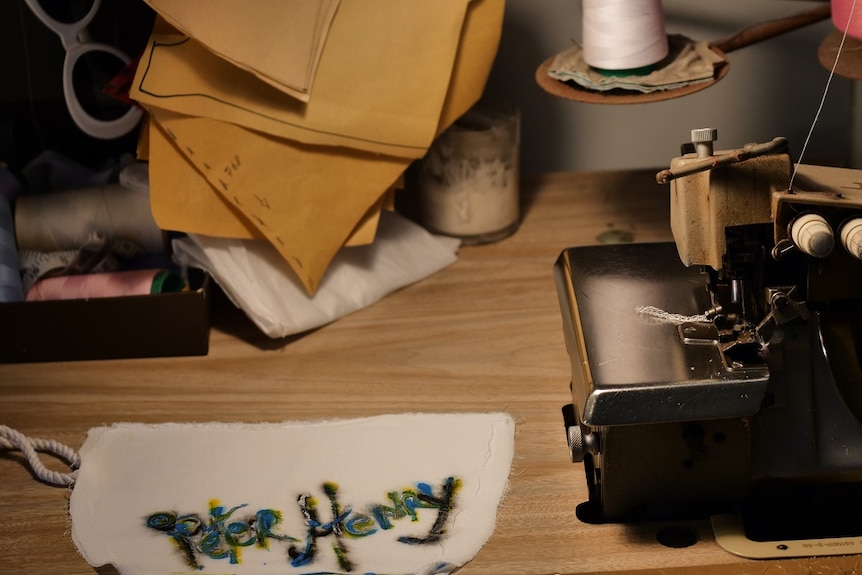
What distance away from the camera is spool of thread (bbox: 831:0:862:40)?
104 cm

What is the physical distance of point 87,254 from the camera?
4.11ft

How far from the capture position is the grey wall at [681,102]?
4.83 ft

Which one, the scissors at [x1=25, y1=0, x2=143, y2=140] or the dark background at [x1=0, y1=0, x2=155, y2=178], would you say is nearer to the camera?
the scissors at [x1=25, y1=0, x2=143, y2=140]

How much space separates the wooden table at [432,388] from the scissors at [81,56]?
0.25 m

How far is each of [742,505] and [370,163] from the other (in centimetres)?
56

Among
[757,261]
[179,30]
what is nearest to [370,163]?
[179,30]

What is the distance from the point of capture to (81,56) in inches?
48.3

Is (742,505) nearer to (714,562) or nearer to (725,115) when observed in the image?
(714,562)

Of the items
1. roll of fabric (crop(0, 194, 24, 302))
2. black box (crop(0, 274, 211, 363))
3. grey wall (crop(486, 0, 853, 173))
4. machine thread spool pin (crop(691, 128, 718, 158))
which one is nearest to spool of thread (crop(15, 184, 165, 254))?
roll of fabric (crop(0, 194, 24, 302))

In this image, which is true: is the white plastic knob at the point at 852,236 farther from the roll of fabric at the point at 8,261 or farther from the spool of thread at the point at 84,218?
the roll of fabric at the point at 8,261

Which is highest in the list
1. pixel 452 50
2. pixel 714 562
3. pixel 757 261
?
pixel 452 50

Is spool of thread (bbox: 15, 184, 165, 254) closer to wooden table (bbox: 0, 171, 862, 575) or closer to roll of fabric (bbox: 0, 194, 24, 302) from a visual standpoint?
roll of fabric (bbox: 0, 194, 24, 302)

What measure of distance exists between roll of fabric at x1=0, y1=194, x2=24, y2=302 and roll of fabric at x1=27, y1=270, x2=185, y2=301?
19 mm

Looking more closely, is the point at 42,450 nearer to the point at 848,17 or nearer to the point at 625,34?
the point at 625,34
